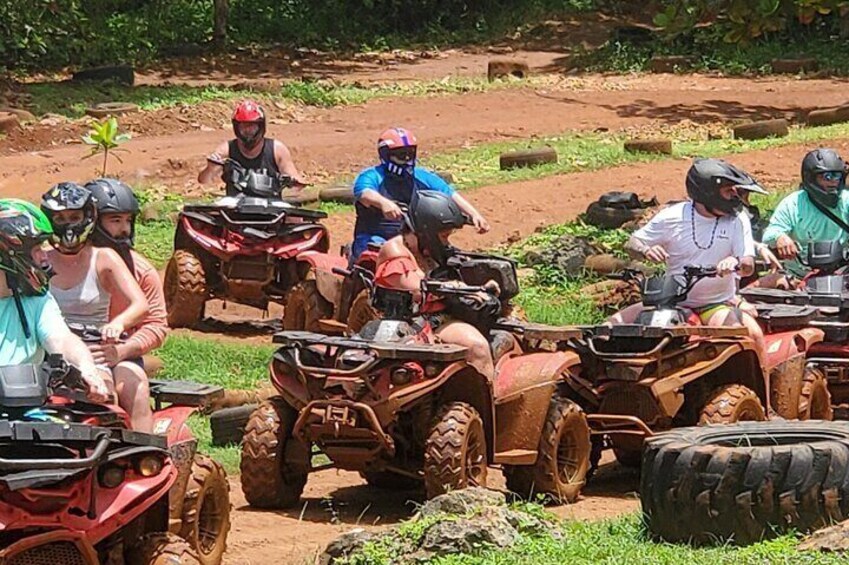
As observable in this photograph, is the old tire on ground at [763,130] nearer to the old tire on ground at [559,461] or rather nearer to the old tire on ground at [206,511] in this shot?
the old tire on ground at [559,461]

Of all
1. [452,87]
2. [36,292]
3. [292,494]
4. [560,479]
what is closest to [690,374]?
[560,479]

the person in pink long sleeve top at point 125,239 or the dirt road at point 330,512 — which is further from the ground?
the person in pink long sleeve top at point 125,239

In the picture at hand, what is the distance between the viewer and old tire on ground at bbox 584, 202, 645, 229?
1877 cm

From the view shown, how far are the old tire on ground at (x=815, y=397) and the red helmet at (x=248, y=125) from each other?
6.05m

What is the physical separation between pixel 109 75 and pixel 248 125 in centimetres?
1595

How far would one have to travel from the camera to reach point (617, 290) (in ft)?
54.0

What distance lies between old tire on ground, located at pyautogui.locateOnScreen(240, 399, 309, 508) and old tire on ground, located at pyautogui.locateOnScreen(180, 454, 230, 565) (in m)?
1.36

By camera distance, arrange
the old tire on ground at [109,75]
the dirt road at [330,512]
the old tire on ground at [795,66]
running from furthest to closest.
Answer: the old tire on ground at [795,66], the old tire on ground at [109,75], the dirt road at [330,512]

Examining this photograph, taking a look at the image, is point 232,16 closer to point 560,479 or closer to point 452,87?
point 452,87

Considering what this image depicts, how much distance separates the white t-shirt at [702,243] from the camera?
36.9ft

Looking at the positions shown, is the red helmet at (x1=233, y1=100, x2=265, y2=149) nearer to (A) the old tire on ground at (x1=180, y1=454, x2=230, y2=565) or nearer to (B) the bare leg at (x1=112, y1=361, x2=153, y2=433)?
(A) the old tire on ground at (x1=180, y1=454, x2=230, y2=565)

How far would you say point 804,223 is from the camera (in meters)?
13.1

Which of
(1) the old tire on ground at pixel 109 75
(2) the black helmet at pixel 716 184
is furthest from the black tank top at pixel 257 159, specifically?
(1) the old tire on ground at pixel 109 75

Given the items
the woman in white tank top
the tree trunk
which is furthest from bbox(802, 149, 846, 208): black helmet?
the tree trunk
